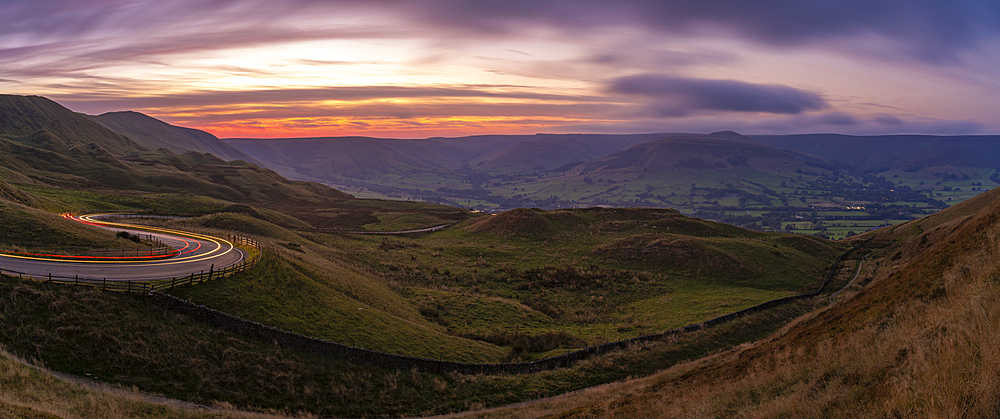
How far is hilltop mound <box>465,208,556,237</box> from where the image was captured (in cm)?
8929

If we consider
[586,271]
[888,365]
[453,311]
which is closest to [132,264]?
[453,311]

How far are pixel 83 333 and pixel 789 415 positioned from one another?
3157cm

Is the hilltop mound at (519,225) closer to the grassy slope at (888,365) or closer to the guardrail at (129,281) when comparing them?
the guardrail at (129,281)

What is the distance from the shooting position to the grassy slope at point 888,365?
9227mm

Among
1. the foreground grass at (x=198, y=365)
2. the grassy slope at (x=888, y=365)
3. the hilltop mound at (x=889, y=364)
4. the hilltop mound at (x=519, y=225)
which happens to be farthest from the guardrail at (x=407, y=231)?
the hilltop mound at (x=889, y=364)

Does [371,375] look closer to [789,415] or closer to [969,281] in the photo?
[789,415]

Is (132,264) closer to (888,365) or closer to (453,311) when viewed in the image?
(453,311)

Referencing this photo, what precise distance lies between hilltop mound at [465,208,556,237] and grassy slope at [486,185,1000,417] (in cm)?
→ 6403

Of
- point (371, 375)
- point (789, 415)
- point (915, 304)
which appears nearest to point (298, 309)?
point (371, 375)

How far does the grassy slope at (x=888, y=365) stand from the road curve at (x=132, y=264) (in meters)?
26.5

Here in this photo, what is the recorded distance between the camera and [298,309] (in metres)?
31.9

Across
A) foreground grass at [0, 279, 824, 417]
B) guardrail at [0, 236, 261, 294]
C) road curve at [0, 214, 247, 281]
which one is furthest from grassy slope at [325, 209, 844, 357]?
guardrail at [0, 236, 261, 294]

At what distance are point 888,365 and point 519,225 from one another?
79.8 metres

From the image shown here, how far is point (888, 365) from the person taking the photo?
464 inches
